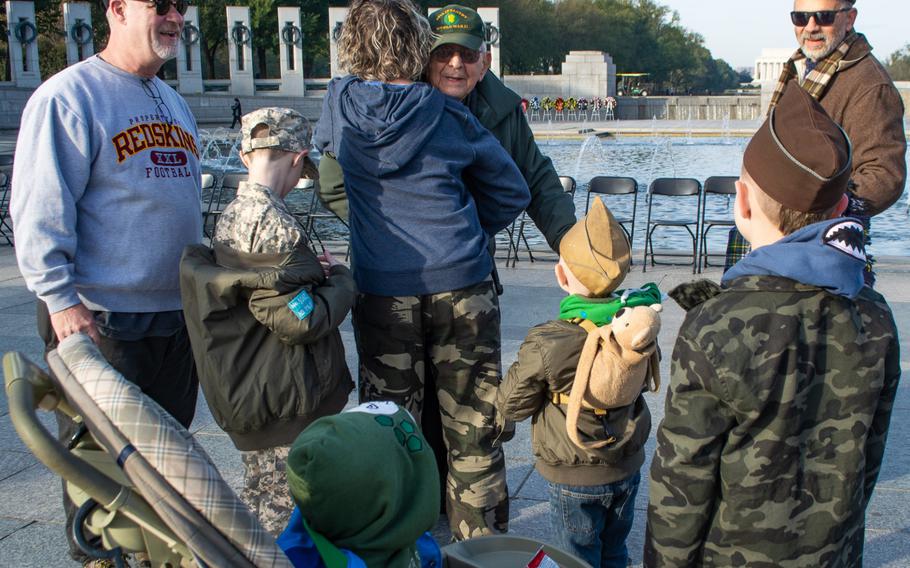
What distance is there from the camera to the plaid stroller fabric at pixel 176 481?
5.16 ft

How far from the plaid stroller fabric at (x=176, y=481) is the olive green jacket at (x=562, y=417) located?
131cm

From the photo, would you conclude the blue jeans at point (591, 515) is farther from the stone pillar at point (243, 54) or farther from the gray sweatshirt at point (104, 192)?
the stone pillar at point (243, 54)

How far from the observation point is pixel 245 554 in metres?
1.58

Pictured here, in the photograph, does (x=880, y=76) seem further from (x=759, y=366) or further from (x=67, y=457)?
(x=67, y=457)

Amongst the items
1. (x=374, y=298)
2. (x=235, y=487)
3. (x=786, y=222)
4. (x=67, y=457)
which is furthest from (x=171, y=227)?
(x=786, y=222)

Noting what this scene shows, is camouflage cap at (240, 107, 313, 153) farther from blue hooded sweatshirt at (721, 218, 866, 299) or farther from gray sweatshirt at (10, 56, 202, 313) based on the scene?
blue hooded sweatshirt at (721, 218, 866, 299)

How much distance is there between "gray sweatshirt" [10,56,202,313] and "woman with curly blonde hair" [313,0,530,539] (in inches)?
20.8

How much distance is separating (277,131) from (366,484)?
1.64 metres

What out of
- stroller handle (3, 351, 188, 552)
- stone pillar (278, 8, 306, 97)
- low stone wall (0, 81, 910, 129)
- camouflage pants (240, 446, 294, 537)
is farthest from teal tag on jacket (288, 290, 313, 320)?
stone pillar (278, 8, 306, 97)

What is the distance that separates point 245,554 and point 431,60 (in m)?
2.25

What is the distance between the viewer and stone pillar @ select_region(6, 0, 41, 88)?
43.3 metres

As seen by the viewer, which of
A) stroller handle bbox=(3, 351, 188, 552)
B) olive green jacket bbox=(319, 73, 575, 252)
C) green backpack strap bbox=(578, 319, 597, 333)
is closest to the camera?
stroller handle bbox=(3, 351, 188, 552)

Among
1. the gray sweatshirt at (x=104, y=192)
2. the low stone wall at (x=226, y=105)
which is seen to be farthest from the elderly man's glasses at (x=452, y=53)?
the low stone wall at (x=226, y=105)

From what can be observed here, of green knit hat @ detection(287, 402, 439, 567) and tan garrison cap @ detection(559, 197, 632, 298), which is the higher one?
tan garrison cap @ detection(559, 197, 632, 298)
